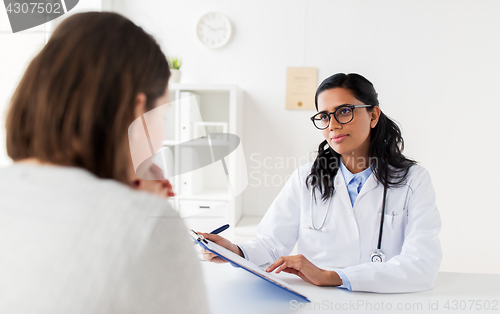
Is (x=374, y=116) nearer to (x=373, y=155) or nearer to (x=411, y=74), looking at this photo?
(x=373, y=155)

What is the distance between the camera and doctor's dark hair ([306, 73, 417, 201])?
1.38 metres

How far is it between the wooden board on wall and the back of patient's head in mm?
2159

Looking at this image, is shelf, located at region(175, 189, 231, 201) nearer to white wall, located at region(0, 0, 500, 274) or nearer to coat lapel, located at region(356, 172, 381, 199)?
white wall, located at region(0, 0, 500, 274)

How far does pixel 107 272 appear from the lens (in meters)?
0.41

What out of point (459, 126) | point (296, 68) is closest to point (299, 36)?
point (296, 68)

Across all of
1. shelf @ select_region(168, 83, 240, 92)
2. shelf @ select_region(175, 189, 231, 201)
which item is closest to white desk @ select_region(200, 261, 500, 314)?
shelf @ select_region(175, 189, 231, 201)

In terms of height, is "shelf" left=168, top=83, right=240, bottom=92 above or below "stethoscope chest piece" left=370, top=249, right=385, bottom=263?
above

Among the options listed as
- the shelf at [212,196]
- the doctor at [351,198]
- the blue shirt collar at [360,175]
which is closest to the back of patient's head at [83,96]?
the doctor at [351,198]

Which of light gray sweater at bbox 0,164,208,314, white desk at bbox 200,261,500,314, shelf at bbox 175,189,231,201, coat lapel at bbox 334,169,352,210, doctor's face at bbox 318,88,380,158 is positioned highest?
doctor's face at bbox 318,88,380,158

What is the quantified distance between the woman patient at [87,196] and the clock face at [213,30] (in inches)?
87.2

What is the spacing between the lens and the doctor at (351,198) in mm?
1296

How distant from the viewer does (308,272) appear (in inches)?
38.7

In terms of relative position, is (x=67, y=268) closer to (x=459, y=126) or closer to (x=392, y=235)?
(x=392, y=235)

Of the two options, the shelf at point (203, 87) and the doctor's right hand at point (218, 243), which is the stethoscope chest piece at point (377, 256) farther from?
the shelf at point (203, 87)
